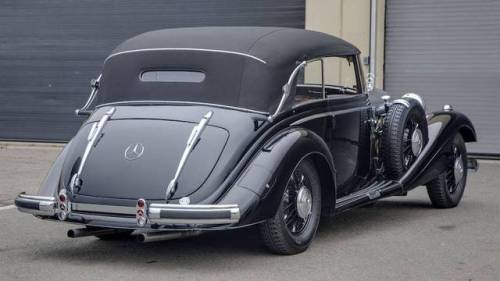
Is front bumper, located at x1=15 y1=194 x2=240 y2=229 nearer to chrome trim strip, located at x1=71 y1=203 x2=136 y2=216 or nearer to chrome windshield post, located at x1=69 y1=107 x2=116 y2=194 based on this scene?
chrome trim strip, located at x1=71 y1=203 x2=136 y2=216

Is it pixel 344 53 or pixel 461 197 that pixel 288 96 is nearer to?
pixel 344 53

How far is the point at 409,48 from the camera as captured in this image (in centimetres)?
1279

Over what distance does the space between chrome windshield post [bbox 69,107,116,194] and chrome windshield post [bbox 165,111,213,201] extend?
73cm

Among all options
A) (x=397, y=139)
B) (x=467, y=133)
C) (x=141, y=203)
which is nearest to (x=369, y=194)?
(x=397, y=139)

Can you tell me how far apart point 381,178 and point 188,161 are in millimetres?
2360

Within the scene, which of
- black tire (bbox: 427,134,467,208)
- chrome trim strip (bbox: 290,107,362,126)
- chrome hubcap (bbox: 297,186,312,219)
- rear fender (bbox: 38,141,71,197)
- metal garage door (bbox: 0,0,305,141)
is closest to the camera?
rear fender (bbox: 38,141,71,197)

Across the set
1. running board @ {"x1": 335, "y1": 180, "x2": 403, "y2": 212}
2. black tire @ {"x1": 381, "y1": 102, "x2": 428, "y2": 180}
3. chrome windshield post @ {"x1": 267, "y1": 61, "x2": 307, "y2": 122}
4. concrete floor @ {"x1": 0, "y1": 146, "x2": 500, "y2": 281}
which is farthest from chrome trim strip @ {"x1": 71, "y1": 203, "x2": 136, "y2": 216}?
black tire @ {"x1": 381, "y1": 102, "x2": 428, "y2": 180}

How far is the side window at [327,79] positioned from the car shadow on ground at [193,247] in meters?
1.13

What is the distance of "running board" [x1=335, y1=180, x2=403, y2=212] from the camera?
22.6 feet

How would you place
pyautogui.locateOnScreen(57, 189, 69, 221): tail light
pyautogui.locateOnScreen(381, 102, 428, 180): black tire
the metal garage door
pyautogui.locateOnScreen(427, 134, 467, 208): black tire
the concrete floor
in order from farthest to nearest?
the metal garage door, pyautogui.locateOnScreen(427, 134, 467, 208): black tire, pyautogui.locateOnScreen(381, 102, 428, 180): black tire, pyautogui.locateOnScreen(57, 189, 69, 221): tail light, the concrete floor

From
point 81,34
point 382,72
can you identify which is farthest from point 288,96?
point 81,34

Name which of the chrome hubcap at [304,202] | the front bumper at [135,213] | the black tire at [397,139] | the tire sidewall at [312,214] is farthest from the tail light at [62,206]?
the black tire at [397,139]

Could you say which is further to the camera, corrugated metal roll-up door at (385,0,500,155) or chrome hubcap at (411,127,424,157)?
corrugated metal roll-up door at (385,0,500,155)

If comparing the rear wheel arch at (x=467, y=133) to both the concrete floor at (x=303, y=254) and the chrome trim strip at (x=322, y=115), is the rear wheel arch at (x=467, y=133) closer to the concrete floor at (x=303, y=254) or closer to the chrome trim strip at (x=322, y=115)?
the concrete floor at (x=303, y=254)
